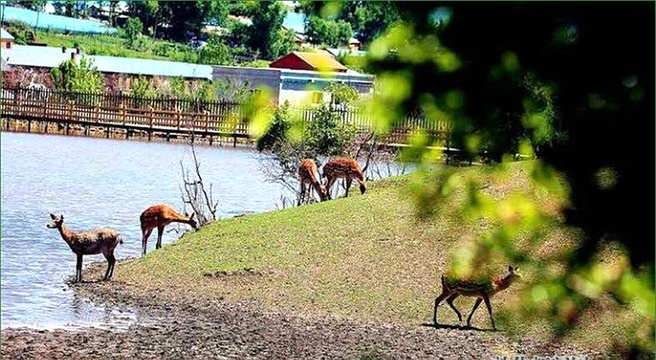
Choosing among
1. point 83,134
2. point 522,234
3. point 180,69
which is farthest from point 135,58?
point 522,234

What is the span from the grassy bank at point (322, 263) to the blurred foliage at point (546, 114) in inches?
308

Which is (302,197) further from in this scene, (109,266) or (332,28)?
(332,28)

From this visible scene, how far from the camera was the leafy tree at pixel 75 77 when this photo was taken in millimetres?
45531

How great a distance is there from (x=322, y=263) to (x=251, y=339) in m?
2.86

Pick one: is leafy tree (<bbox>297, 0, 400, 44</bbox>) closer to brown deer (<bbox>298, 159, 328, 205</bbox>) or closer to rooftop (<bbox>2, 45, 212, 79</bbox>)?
brown deer (<bbox>298, 159, 328, 205</bbox>)

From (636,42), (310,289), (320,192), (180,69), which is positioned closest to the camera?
(636,42)

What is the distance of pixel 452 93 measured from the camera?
188 cm

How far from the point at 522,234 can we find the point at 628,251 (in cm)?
16

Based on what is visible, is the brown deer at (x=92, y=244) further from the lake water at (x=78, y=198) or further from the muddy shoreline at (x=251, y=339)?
the muddy shoreline at (x=251, y=339)

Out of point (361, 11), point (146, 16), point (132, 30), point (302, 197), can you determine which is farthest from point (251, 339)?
point (132, 30)

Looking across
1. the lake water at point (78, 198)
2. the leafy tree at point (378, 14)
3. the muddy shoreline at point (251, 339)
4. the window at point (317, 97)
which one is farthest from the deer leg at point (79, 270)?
the leafy tree at point (378, 14)

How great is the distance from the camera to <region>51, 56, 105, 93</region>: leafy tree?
45531 mm

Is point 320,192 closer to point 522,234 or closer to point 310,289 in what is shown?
point 310,289

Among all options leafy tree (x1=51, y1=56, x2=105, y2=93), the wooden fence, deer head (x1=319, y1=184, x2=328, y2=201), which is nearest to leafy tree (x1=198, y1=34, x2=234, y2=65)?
the wooden fence
